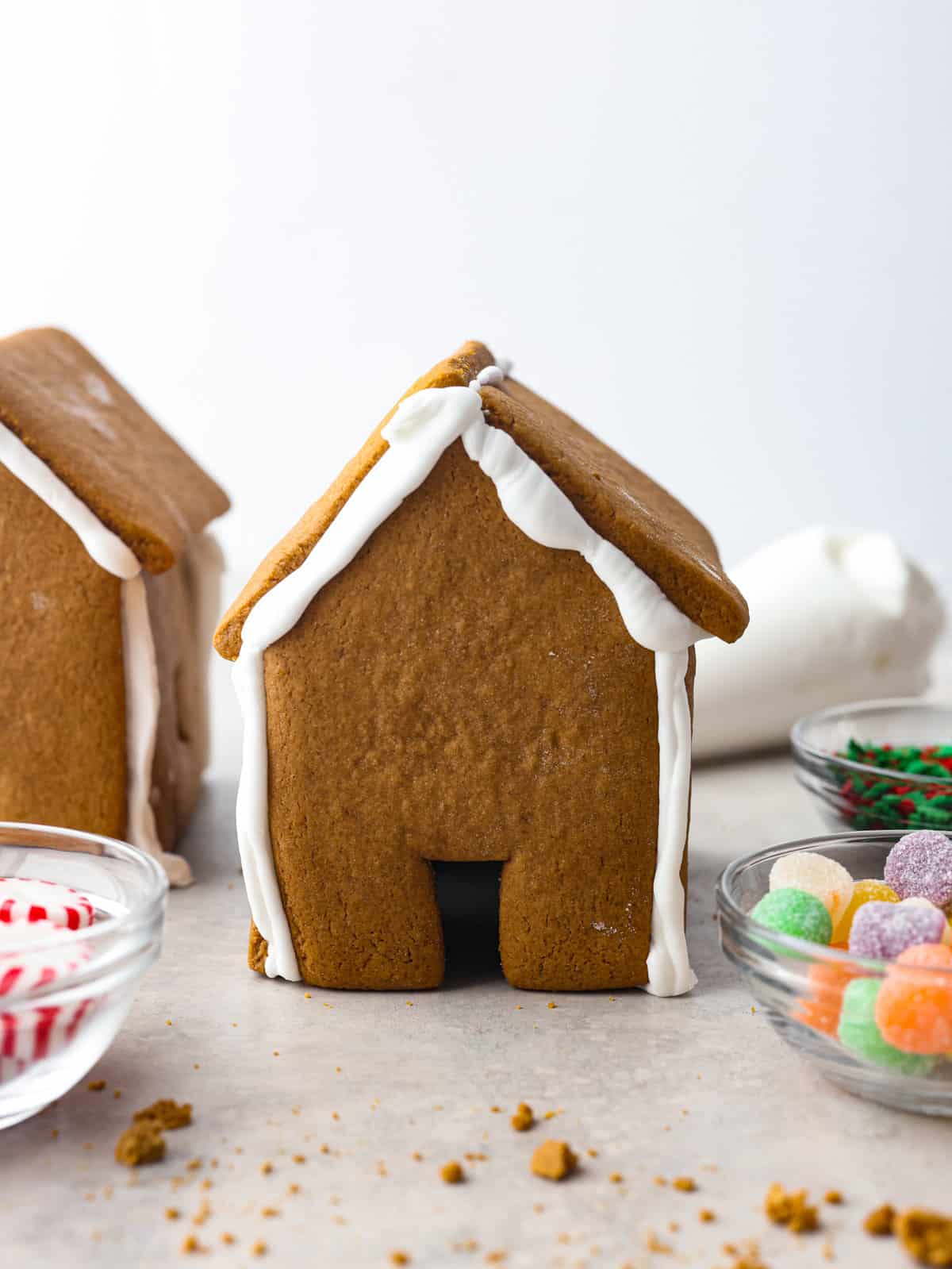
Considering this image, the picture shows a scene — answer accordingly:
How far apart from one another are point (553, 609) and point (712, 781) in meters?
1.10

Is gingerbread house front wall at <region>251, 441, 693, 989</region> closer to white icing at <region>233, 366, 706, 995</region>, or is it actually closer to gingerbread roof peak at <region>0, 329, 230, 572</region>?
white icing at <region>233, 366, 706, 995</region>

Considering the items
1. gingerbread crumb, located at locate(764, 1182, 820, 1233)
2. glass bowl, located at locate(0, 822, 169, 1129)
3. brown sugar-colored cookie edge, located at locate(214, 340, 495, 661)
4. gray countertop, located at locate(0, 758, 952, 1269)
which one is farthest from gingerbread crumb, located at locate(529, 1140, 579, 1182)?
brown sugar-colored cookie edge, located at locate(214, 340, 495, 661)

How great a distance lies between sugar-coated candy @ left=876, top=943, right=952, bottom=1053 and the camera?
1218 millimetres

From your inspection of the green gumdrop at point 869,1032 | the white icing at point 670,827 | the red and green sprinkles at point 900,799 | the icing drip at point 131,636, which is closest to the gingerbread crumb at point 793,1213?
the green gumdrop at point 869,1032

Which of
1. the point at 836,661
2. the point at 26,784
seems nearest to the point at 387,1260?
the point at 26,784

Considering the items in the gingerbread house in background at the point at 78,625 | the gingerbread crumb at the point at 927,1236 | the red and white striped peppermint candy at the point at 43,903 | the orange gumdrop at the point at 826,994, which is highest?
the gingerbread house in background at the point at 78,625

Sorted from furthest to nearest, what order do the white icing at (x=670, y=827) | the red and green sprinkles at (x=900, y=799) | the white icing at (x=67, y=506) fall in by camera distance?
1. the red and green sprinkles at (x=900, y=799)
2. the white icing at (x=67, y=506)
3. the white icing at (x=670, y=827)

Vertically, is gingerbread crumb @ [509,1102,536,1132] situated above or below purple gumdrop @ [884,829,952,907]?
below

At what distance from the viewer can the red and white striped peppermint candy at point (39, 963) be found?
121cm

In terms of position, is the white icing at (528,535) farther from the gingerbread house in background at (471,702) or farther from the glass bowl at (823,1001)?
the glass bowl at (823,1001)

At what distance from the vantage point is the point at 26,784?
6.03 ft

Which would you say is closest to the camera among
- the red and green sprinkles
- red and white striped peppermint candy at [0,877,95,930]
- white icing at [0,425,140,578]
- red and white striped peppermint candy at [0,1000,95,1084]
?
red and white striped peppermint candy at [0,1000,95,1084]

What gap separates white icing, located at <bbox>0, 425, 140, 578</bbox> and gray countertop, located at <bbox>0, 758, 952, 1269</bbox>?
49cm

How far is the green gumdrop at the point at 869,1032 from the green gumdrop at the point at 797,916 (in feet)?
0.36
